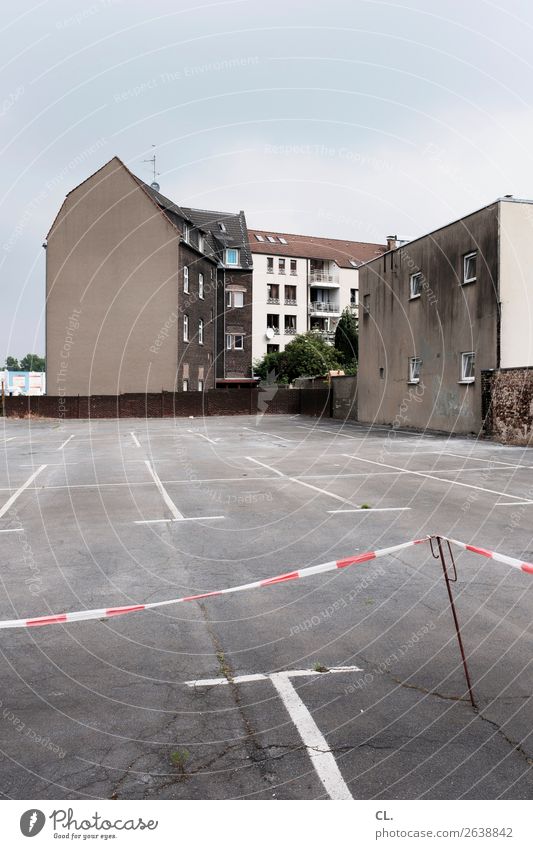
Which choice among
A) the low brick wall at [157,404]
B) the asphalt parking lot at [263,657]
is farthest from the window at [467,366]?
the low brick wall at [157,404]

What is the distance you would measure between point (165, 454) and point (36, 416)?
93.6 ft

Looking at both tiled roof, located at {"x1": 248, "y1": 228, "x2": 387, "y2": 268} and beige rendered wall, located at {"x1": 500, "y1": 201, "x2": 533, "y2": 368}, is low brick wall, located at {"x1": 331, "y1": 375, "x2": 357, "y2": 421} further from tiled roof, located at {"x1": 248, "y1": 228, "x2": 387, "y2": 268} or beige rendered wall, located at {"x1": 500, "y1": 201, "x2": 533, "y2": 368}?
tiled roof, located at {"x1": 248, "y1": 228, "x2": 387, "y2": 268}

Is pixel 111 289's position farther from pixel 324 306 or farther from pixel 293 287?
pixel 324 306

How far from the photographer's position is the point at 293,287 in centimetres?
7750

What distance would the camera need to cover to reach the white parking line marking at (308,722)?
3.31m

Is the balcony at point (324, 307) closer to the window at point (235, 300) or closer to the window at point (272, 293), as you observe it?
the window at point (272, 293)

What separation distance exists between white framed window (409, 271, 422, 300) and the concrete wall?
27cm

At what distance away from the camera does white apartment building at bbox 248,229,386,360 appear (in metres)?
75.8

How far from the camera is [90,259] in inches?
1880

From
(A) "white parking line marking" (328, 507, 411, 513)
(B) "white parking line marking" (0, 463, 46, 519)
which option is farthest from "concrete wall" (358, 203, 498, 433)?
(B) "white parking line marking" (0, 463, 46, 519)

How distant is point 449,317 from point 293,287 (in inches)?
1997

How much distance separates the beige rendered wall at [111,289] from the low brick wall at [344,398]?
1221 cm

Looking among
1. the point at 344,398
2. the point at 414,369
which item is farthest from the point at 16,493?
the point at 344,398

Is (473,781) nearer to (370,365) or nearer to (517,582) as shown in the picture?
(517,582)
